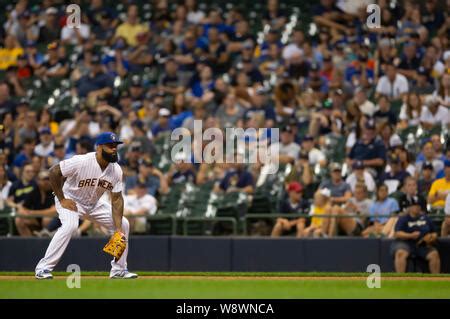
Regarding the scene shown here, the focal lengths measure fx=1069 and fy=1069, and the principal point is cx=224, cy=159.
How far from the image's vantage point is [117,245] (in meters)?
11.6

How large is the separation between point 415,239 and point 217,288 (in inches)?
175

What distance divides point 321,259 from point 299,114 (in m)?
3.68

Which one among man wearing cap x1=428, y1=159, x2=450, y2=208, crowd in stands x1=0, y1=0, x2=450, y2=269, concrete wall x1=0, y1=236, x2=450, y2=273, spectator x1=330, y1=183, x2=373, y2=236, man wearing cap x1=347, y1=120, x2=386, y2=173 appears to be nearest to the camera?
man wearing cap x1=428, y1=159, x2=450, y2=208

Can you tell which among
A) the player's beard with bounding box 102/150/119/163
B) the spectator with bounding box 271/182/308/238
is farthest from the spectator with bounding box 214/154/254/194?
the player's beard with bounding box 102/150/119/163

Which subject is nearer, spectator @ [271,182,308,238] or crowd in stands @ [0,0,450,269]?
spectator @ [271,182,308,238]

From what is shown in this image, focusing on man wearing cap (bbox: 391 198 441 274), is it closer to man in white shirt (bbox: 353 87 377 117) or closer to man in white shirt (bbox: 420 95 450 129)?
→ man in white shirt (bbox: 420 95 450 129)

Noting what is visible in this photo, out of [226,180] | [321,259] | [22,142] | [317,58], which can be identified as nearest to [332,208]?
[321,259]

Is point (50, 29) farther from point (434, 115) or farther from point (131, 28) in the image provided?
point (434, 115)

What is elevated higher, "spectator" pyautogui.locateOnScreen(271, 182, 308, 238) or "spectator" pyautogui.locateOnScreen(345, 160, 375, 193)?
"spectator" pyautogui.locateOnScreen(345, 160, 375, 193)

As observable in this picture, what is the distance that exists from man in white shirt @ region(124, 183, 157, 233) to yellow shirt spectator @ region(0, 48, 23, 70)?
6.50m

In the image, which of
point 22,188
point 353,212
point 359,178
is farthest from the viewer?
point 22,188

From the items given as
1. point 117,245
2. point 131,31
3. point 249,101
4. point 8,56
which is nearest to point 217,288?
point 117,245

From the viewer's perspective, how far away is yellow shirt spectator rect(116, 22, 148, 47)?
21609 mm

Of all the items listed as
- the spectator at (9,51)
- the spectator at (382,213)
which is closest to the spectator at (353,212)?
the spectator at (382,213)
